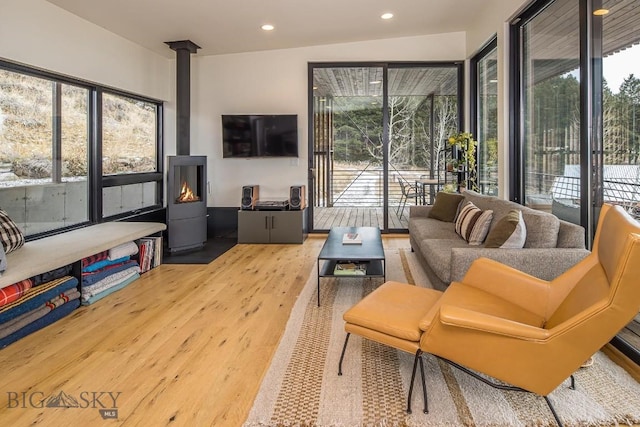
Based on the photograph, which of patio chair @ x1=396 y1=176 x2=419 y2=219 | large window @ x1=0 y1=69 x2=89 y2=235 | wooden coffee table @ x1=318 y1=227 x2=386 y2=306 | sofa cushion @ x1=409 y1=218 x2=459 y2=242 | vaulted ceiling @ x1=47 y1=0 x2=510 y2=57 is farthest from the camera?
patio chair @ x1=396 y1=176 x2=419 y2=219

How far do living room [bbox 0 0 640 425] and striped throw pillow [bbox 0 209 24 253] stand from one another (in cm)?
75

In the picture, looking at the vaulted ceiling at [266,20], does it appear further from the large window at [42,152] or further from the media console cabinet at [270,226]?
the media console cabinet at [270,226]

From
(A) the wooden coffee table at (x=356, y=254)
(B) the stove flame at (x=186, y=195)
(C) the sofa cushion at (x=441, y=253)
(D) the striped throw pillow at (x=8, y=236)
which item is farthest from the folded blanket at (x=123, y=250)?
(C) the sofa cushion at (x=441, y=253)

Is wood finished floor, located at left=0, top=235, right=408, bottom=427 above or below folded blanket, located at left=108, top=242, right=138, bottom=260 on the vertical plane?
below

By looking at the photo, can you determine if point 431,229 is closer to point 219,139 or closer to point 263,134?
point 263,134

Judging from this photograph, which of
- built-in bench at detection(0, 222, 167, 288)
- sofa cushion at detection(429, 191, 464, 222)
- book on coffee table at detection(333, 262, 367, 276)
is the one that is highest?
sofa cushion at detection(429, 191, 464, 222)

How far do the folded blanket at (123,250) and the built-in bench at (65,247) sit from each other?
0.32ft

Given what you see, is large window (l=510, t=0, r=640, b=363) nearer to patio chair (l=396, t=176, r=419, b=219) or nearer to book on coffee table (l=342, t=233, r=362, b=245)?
book on coffee table (l=342, t=233, r=362, b=245)

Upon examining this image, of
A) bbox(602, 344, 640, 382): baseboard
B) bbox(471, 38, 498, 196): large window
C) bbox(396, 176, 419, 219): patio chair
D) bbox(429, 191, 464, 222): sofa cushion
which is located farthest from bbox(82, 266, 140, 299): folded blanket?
bbox(471, 38, 498, 196): large window

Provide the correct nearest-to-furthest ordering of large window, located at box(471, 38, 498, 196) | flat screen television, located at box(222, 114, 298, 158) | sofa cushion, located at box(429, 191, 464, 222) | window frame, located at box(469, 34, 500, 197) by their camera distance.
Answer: sofa cushion, located at box(429, 191, 464, 222)
large window, located at box(471, 38, 498, 196)
window frame, located at box(469, 34, 500, 197)
flat screen television, located at box(222, 114, 298, 158)

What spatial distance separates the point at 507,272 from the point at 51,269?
10.2 ft

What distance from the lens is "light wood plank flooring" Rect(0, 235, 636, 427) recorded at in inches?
83.5

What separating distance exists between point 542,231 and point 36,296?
11.8 feet

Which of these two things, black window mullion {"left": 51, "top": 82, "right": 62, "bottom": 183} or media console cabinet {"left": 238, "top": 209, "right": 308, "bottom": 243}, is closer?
black window mullion {"left": 51, "top": 82, "right": 62, "bottom": 183}
